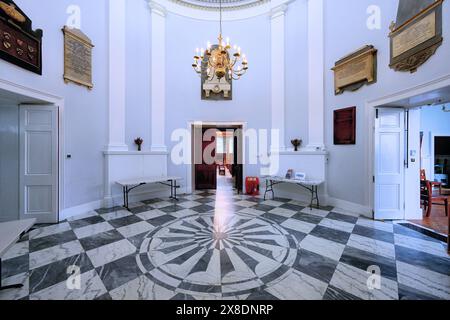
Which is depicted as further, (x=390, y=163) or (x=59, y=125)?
(x=390, y=163)

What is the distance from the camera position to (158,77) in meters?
5.74

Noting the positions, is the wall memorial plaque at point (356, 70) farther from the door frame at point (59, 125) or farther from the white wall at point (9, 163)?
the white wall at point (9, 163)

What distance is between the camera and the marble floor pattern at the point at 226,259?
1858 mm

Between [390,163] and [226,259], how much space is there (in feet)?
13.1

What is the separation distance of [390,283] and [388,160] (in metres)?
2.91

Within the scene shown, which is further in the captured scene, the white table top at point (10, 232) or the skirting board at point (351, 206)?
the skirting board at point (351, 206)

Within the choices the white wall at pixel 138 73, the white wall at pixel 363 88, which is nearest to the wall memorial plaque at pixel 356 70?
the white wall at pixel 363 88

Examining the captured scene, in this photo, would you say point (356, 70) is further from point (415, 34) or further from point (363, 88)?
point (415, 34)

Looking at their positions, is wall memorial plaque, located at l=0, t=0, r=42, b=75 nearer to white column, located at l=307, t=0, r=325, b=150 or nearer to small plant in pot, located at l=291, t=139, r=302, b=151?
small plant in pot, located at l=291, t=139, r=302, b=151

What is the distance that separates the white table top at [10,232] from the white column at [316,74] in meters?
5.62

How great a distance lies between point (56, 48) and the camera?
12.2 ft

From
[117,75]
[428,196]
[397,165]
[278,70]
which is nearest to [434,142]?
[428,196]

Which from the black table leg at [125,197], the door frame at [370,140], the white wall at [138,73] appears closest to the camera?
the door frame at [370,140]

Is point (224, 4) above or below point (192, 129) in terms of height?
above
